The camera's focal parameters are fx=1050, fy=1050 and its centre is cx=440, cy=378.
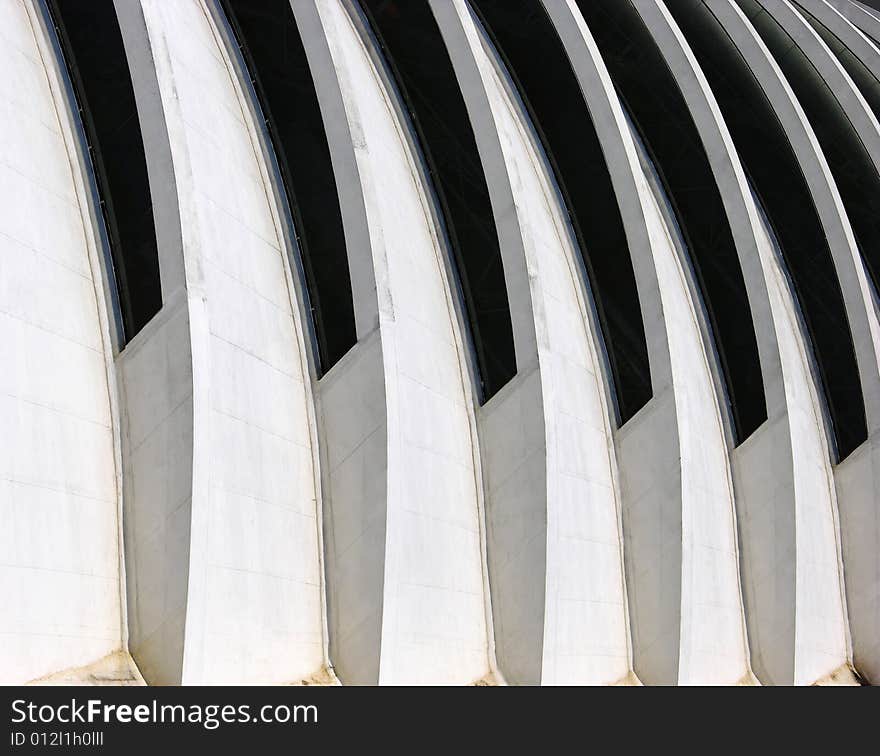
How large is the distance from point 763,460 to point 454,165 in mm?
8201

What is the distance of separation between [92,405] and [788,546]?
42.3ft

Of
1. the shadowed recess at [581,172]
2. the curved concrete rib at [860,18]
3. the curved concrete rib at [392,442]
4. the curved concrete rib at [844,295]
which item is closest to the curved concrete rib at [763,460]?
the curved concrete rib at [844,295]

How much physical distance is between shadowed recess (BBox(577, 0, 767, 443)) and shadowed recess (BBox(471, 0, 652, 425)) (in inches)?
94.2

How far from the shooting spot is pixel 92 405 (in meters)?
13.6

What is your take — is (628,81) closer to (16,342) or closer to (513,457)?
(513,457)

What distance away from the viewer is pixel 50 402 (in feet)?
42.4

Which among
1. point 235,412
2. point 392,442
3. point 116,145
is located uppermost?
point 116,145

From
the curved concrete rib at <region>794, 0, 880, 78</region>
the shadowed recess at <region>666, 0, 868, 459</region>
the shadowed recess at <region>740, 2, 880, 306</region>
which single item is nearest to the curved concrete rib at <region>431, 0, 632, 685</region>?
the shadowed recess at <region>666, 0, 868, 459</region>

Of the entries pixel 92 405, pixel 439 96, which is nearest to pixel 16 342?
pixel 92 405

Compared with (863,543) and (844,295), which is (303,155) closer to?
(844,295)

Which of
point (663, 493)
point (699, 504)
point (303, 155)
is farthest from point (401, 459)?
point (699, 504)

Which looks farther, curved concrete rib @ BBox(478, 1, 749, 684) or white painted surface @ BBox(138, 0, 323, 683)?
curved concrete rib @ BBox(478, 1, 749, 684)

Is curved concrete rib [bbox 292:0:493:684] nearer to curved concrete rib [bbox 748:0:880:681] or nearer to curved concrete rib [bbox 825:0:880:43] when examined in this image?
curved concrete rib [bbox 748:0:880:681]

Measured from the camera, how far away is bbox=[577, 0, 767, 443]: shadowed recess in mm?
20984
